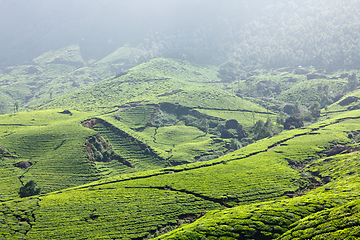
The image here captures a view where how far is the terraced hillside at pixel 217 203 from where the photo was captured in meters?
39.8

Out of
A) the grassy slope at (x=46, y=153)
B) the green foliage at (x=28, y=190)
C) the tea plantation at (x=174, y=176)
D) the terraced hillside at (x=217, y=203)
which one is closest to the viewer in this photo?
the terraced hillside at (x=217, y=203)

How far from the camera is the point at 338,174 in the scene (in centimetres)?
6494

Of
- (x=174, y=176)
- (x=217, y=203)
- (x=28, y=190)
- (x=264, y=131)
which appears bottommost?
(x=264, y=131)

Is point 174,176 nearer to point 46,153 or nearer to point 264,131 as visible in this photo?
point 46,153

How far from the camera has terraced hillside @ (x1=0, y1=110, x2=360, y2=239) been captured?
39.8 m

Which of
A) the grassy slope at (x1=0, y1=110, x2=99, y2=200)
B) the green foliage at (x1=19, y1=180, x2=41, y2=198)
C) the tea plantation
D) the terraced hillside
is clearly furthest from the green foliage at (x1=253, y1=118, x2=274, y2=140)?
the green foliage at (x1=19, y1=180, x2=41, y2=198)

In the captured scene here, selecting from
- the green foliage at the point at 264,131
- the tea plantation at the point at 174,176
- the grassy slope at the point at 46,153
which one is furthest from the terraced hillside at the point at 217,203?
the green foliage at the point at 264,131

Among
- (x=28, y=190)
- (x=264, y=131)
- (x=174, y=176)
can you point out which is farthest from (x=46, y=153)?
(x=264, y=131)

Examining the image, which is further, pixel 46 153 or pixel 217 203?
pixel 46 153

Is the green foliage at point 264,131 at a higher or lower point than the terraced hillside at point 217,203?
lower

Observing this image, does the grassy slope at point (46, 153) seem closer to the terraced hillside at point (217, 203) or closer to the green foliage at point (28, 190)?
the green foliage at point (28, 190)

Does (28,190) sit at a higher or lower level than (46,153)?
lower

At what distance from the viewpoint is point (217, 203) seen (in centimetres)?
5838

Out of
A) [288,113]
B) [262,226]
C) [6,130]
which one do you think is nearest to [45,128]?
[6,130]
